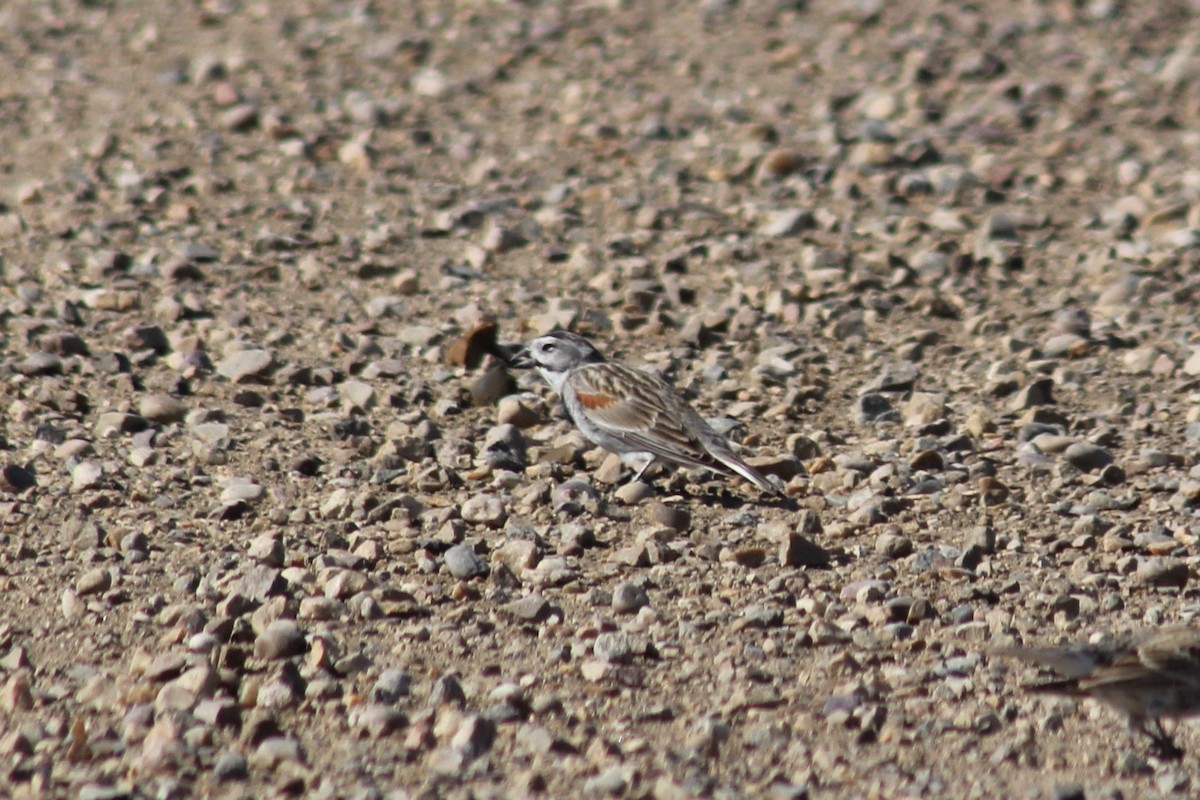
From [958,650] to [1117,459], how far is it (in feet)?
8.14

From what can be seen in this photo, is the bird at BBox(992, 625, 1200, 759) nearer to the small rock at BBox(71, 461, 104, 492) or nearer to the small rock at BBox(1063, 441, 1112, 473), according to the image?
the small rock at BBox(1063, 441, 1112, 473)

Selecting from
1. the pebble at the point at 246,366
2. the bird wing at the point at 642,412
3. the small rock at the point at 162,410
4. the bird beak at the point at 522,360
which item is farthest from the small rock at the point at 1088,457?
the small rock at the point at 162,410

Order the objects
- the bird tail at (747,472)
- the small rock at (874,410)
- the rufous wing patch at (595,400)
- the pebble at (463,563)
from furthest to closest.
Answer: the small rock at (874,410)
the rufous wing patch at (595,400)
the bird tail at (747,472)
the pebble at (463,563)

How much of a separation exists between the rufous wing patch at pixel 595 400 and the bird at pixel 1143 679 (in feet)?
10.7

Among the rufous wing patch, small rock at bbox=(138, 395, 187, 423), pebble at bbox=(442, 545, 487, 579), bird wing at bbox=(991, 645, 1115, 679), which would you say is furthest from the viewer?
small rock at bbox=(138, 395, 187, 423)

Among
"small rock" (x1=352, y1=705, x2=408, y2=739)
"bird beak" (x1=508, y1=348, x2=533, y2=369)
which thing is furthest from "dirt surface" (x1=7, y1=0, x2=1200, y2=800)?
"bird beak" (x1=508, y1=348, x2=533, y2=369)

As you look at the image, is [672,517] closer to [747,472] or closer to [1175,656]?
[747,472]

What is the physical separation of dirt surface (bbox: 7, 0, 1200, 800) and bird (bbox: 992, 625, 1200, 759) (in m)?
0.15

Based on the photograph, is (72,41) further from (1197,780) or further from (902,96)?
(1197,780)

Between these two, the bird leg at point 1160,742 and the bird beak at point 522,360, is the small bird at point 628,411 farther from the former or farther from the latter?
the bird leg at point 1160,742

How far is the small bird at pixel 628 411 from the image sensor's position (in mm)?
8461

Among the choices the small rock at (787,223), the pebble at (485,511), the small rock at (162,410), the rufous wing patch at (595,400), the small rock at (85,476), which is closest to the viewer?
the pebble at (485,511)

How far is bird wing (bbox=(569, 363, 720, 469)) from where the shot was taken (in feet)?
27.9

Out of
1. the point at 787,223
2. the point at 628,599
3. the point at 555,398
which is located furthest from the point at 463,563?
the point at 787,223
